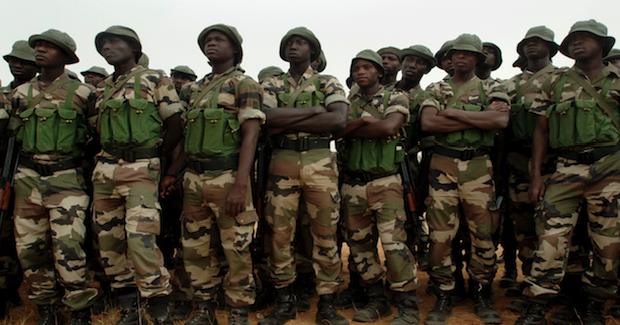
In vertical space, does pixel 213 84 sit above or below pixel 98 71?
below

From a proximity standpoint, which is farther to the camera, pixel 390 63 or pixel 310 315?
pixel 390 63

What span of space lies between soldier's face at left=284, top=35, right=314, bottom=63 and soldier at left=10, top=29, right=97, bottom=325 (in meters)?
2.41

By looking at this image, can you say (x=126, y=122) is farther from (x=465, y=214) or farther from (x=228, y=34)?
(x=465, y=214)

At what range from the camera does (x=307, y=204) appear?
14.5 ft

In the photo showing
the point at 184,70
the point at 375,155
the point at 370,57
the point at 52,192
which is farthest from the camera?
the point at 184,70

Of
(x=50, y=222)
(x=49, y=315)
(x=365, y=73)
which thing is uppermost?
(x=365, y=73)

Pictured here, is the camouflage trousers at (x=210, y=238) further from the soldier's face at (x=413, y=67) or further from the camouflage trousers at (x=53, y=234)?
the soldier's face at (x=413, y=67)

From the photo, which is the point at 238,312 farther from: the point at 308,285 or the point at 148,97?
the point at 148,97

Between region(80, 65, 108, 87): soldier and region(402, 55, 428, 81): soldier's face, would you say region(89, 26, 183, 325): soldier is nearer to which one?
region(402, 55, 428, 81): soldier's face

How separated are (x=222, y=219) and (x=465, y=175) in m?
2.69

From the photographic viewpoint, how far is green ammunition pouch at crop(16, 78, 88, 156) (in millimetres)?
4188

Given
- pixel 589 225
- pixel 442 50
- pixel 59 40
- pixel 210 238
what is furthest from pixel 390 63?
pixel 59 40

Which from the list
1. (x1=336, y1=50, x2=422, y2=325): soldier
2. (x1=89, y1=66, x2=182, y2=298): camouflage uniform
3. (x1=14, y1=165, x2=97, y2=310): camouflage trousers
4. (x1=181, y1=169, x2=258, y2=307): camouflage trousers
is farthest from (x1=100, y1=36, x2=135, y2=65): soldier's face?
(x1=336, y1=50, x2=422, y2=325): soldier

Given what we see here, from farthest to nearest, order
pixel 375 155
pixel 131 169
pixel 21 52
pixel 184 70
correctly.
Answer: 1. pixel 184 70
2. pixel 21 52
3. pixel 375 155
4. pixel 131 169
